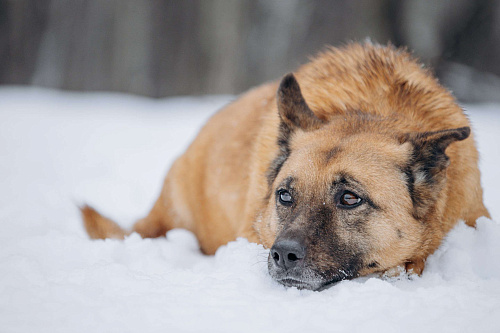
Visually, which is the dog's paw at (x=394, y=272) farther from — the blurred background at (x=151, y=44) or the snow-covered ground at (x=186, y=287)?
the blurred background at (x=151, y=44)

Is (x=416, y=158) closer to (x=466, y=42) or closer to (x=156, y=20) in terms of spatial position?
(x=466, y=42)

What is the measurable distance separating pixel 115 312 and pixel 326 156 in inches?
58.0

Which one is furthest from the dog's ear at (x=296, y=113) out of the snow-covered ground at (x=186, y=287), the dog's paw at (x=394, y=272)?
the dog's paw at (x=394, y=272)

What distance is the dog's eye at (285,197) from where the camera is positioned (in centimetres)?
294

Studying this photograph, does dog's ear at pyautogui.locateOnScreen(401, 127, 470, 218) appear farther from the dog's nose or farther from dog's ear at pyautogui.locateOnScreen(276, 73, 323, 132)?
the dog's nose

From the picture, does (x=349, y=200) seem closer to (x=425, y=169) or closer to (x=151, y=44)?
(x=425, y=169)

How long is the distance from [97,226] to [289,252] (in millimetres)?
2071

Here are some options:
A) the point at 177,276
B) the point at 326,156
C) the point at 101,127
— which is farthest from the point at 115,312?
the point at 101,127

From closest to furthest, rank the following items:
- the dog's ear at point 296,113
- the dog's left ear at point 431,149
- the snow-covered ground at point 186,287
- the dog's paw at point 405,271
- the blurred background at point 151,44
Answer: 1. the snow-covered ground at point 186,287
2. the dog's left ear at point 431,149
3. the dog's paw at point 405,271
4. the dog's ear at point 296,113
5. the blurred background at point 151,44

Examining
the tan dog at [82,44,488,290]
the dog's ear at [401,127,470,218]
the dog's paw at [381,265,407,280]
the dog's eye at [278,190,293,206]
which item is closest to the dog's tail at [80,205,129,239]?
→ the tan dog at [82,44,488,290]

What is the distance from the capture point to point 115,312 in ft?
7.38

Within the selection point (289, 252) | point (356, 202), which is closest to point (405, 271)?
point (356, 202)

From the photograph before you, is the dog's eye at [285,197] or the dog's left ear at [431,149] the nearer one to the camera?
the dog's left ear at [431,149]

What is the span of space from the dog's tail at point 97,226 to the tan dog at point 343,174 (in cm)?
1
